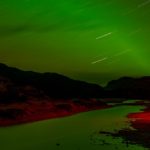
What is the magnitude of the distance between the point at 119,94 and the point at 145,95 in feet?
40.9

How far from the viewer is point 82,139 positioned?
97.7 feet

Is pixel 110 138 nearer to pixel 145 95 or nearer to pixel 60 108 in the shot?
pixel 60 108

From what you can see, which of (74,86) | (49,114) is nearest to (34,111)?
(49,114)

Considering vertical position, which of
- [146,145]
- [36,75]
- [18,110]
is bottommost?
[146,145]

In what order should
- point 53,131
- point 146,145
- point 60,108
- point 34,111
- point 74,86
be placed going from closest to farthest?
1. point 146,145
2. point 53,131
3. point 34,111
4. point 60,108
5. point 74,86

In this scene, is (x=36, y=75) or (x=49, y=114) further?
(x=36, y=75)

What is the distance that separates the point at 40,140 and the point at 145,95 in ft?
496

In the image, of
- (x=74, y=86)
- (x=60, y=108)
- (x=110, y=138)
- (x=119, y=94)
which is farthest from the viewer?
(x=119, y=94)

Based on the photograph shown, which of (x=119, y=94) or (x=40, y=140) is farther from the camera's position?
(x=119, y=94)

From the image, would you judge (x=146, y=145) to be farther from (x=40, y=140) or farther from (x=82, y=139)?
(x=40, y=140)

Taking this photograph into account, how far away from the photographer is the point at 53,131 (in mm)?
36188

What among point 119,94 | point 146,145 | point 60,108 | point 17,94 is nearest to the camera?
point 146,145

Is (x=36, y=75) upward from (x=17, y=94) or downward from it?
upward

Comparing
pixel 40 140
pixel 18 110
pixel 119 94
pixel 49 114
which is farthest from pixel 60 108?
pixel 119 94
